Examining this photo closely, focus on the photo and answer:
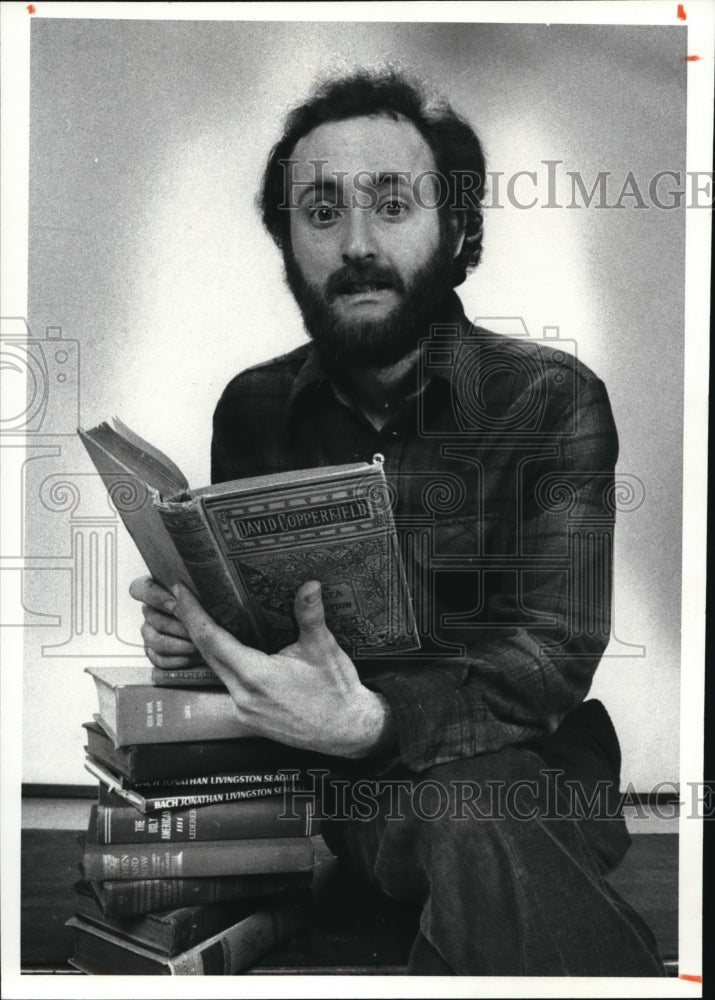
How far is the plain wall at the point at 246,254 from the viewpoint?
154cm

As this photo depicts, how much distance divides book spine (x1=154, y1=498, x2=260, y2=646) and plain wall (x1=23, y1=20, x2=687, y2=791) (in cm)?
12

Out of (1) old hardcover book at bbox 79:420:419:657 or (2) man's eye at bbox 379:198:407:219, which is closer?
(1) old hardcover book at bbox 79:420:419:657

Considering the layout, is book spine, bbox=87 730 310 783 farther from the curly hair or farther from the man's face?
the curly hair

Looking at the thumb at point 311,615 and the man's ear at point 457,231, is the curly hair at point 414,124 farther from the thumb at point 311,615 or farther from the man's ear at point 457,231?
the thumb at point 311,615

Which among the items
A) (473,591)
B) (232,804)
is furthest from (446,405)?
(232,804)

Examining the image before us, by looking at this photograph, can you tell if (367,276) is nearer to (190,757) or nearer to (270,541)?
(270,541)

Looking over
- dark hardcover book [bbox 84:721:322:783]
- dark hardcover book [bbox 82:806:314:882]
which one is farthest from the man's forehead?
dark hardcover book [bbox 82:806:314:882]

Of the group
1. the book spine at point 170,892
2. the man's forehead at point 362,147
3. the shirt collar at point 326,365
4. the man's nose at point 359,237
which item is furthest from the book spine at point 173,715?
the man's forehead at point 362,147

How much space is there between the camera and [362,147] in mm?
1518

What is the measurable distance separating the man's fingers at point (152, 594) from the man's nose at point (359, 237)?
539 millimetres

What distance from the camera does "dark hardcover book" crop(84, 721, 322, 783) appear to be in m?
1.48

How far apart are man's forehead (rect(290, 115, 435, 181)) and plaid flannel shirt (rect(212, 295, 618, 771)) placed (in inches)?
8.6

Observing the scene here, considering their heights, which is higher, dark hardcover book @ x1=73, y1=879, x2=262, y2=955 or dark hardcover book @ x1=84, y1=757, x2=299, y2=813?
dark hardcover book @ x1=84, y1=757, x2=299, y2=813

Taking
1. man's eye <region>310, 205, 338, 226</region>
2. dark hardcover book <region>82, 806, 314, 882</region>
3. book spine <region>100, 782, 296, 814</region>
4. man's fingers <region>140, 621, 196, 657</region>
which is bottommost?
dark hardcover book <region>82, 806, 314, 882</region>
